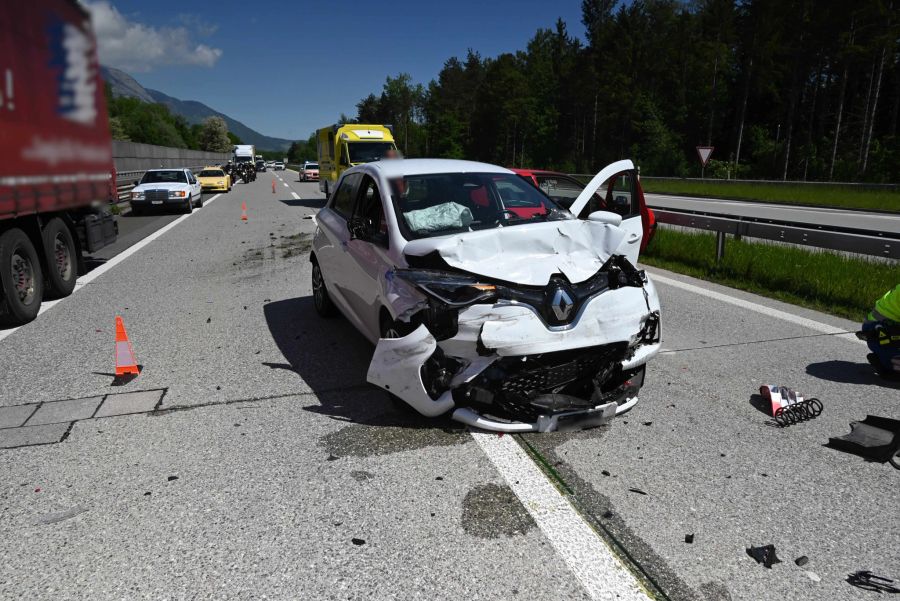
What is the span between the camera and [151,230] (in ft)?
54.0

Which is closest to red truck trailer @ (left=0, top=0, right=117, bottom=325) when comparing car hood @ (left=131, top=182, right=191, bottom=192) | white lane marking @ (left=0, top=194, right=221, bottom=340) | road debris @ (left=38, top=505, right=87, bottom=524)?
road debris @ (left=38, top=505, right=87, bottom=524)

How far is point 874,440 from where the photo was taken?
3.80 meters

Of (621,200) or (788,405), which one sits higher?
(621,200)

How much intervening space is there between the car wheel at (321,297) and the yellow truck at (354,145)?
15137 millimetres

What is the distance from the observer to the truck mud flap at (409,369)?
12.3 ft

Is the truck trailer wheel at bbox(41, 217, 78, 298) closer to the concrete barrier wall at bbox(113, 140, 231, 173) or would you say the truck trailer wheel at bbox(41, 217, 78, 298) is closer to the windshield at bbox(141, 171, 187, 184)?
the windshield at bbox(141, 171, 187, 184)

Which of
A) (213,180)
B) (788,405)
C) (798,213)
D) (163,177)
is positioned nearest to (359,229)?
(788,405)

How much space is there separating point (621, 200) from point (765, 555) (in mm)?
4157

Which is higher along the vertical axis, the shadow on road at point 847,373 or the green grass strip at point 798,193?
the green grass strip at point 798,193

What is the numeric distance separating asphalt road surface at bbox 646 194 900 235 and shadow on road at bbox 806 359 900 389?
31.5 feet

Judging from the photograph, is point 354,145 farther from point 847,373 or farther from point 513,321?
point 513,321

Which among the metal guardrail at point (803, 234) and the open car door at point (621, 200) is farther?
the metal guardrail at point (803, 234)

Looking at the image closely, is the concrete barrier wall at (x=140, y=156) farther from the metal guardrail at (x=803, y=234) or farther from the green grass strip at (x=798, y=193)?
the green grass strip at (x=798, y=193)

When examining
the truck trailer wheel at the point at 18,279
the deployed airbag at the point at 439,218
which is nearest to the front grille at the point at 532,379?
the deployed airbag at the point at 439,218
